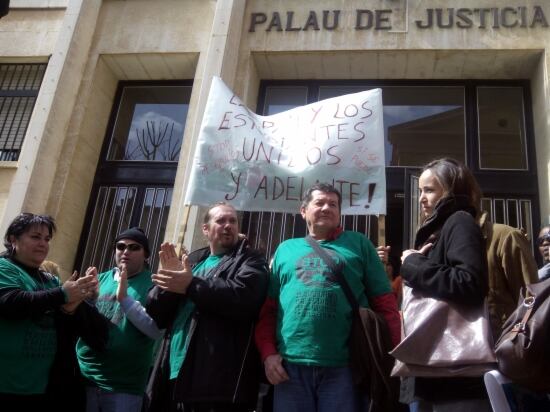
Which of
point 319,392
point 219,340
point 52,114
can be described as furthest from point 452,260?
point 52,114

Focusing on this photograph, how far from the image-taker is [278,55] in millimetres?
7719

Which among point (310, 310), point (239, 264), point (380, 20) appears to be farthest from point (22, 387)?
point (380, 20)

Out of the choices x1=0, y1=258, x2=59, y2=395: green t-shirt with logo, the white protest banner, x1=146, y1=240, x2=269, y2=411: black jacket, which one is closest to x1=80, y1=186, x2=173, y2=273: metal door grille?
the white protest banner

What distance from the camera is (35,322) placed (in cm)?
317

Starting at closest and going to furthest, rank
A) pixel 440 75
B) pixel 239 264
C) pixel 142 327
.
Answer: pixel 239 264
pixel 142 327
pixel 440 75

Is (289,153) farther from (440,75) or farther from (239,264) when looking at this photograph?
(440,75)

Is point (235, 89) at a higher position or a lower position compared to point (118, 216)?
higher

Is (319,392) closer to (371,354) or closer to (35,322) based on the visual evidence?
(371,354)

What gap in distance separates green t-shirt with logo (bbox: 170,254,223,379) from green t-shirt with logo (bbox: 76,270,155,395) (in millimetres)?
578

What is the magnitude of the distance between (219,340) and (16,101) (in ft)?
24.0

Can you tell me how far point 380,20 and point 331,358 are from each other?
6076 millimetres

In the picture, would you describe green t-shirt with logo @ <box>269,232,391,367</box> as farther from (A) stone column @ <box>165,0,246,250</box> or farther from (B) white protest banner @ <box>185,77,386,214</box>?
(A) stone column @ <box>165,0,246,250</box>

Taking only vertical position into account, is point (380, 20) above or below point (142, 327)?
above

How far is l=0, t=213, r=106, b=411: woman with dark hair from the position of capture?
3.02m
